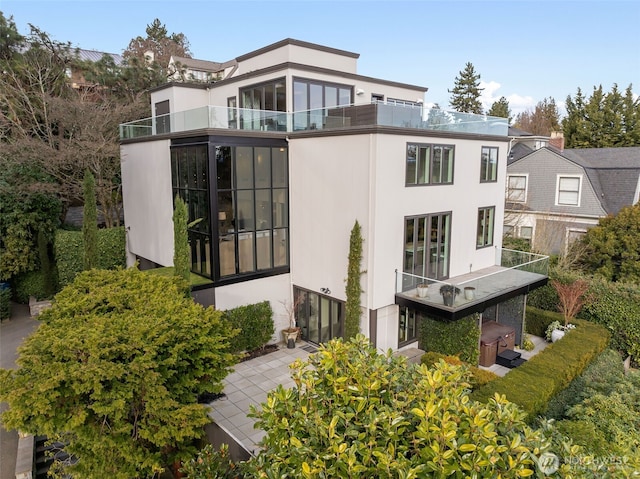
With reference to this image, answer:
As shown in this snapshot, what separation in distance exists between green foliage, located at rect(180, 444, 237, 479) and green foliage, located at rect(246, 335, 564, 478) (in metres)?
2.49

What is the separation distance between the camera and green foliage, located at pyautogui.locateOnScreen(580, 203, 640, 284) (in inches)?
709

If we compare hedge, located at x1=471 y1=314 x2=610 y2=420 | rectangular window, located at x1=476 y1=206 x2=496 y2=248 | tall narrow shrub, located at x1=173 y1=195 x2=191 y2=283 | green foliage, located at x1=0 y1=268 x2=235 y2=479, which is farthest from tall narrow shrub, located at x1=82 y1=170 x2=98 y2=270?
rectangular window, located at x1=476 y1=206 x2=496 y2=248

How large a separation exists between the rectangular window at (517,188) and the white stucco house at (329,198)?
925 centimetres

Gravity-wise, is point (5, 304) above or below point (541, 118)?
below

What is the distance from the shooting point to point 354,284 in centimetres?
1286

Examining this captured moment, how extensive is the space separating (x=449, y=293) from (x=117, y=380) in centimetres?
901

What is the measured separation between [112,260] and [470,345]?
51.8ft

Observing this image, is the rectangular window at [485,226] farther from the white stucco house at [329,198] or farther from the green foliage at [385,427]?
the green foliage at [385,427]

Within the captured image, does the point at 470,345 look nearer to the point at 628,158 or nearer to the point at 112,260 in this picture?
→ the point at 112,260

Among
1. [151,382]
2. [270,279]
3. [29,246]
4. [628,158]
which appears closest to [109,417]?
[151,382]

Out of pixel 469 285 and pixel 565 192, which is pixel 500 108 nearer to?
pixel 565 192

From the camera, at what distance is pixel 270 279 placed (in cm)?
1491

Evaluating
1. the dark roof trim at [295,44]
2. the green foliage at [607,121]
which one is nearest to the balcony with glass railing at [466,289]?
the dark roof trim at [295,44]

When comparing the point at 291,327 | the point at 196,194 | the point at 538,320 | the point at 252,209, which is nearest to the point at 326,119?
the point at 252,209
